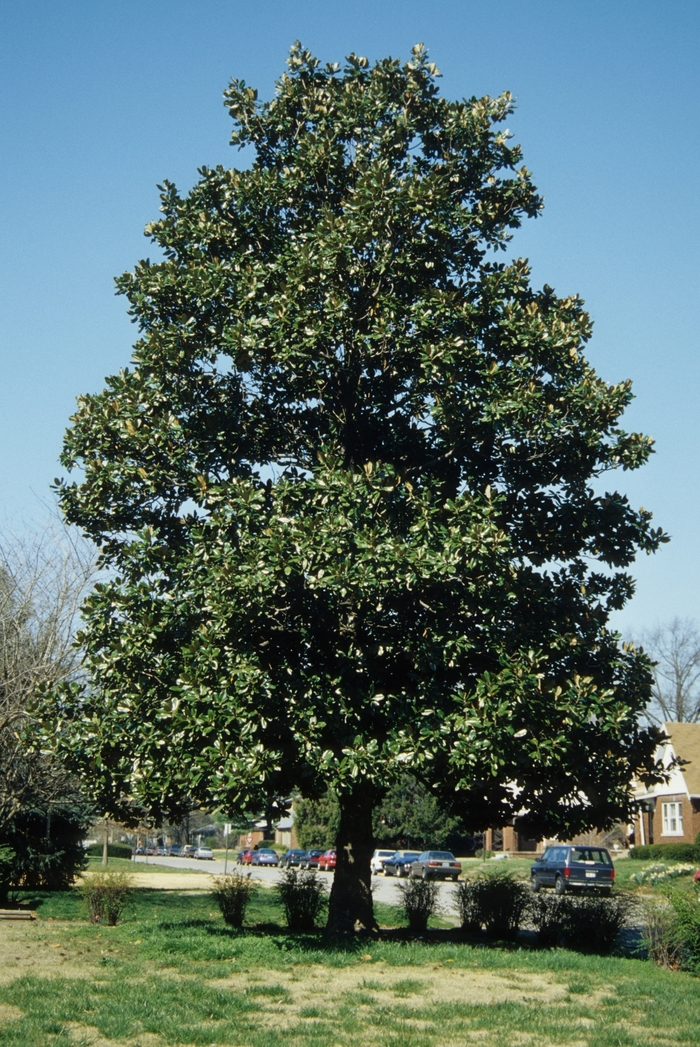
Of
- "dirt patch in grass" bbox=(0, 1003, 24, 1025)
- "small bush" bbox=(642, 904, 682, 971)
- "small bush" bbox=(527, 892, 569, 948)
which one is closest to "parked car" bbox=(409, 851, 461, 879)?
"small bush" bbox=(527, 892, 569, 948)

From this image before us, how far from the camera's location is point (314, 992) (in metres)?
11.2

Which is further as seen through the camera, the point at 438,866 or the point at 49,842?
the point at 438,866

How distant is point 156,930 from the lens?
625 inches

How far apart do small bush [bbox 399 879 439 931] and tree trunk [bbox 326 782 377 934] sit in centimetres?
113

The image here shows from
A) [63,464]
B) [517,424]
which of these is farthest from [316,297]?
[63,464]

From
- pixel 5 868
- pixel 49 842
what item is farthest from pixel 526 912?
pixel 49 842

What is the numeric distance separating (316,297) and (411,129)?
386cm

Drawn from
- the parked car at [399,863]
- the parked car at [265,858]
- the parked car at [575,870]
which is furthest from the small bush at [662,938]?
the parked car at [265,858]

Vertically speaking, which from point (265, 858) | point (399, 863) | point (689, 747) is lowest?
point (265, 858)

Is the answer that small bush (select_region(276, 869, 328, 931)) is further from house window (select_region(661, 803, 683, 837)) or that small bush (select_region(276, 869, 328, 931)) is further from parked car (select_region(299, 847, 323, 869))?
house window (select_region(661, 803, 683, 837))

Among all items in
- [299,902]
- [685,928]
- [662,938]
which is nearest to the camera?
[685,928]

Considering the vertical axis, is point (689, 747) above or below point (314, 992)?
above

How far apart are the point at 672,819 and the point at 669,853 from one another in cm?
765

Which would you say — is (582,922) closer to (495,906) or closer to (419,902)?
(495,906)
